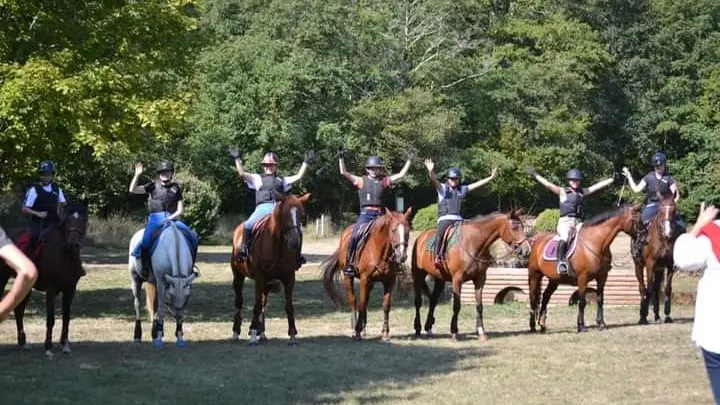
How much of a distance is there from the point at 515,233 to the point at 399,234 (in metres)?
1.98

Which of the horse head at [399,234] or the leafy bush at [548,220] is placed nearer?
the horse head at [399,234]

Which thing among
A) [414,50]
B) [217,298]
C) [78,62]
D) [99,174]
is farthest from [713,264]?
[414,50]

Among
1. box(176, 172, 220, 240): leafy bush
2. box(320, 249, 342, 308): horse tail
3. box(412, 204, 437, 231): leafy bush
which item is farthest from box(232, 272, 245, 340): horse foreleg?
box(412, 204, 437, 231): leafy bush

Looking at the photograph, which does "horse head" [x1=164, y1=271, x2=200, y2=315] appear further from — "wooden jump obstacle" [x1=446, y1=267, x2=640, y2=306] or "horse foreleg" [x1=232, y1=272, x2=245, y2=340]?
"wooden jump obstacle" [x1=446, y1=267, x2=640, y2=306]

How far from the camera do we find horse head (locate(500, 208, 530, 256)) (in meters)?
16.8

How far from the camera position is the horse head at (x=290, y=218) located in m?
15.9

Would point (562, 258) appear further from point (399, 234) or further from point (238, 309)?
point (238, 309)

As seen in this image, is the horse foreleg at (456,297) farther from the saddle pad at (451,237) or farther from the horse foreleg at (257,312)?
the horse foreleg at (257,312)

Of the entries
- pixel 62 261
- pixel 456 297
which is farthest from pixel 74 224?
pixel 456 297

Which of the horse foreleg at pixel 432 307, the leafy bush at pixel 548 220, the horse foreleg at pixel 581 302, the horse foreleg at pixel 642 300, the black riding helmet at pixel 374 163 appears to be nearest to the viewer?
the black riding helmet at pixel 374 163

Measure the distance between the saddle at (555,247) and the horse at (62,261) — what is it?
27.3 feet

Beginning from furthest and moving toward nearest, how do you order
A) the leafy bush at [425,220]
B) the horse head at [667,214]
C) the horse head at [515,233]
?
the leafy bush at [425,220] → the horse head at [667,214] → the horse head at [515,233]

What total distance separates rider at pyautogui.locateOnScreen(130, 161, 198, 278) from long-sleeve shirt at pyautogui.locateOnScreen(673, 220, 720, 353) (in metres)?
10.3

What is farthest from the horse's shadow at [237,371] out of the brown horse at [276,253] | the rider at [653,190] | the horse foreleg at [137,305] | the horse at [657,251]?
the rider at [653,190]
